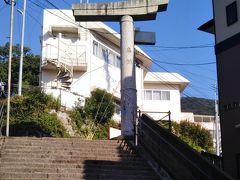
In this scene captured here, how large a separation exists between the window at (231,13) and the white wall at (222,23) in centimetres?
15

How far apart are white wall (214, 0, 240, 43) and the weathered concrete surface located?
10.2 ft

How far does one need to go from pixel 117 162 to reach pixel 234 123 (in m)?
5.02

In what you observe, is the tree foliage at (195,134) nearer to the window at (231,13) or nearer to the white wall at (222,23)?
the white wall at (222,23)

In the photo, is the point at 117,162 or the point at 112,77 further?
the point at 112,77

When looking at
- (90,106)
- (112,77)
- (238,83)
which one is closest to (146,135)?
(238,83)

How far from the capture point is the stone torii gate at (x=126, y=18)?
1955cm

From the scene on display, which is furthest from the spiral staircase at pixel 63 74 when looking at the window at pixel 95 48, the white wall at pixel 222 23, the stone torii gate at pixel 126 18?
the white wall at pixel 222 23

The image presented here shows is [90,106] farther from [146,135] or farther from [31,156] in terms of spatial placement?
[31,156]

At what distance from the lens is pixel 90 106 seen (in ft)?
101

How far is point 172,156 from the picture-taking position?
1280cm

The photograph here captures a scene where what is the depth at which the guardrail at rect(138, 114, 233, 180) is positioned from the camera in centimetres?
1083

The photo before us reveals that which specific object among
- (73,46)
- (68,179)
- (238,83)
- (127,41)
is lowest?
(68,179)

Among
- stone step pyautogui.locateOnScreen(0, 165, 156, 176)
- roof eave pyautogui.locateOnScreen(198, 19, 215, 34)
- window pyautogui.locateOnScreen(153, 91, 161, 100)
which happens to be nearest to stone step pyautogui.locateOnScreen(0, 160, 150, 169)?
stone step pyautogui.locateOnScreen(0, 165, 156, 176)

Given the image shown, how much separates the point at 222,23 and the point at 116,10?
486 centimetres
